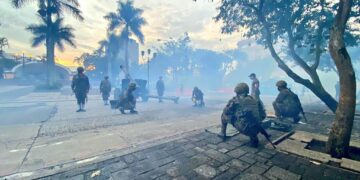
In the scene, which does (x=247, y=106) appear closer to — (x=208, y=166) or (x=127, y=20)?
(x=208, y=166)

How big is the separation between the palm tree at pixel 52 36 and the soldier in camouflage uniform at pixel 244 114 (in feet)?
82.7

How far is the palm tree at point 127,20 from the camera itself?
30.5 meters

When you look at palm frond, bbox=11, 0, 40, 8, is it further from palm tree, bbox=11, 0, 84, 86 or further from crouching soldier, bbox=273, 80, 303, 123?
crouching soldier, bbox=273, 80, 303, 123

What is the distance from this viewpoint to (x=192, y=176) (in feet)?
10.1

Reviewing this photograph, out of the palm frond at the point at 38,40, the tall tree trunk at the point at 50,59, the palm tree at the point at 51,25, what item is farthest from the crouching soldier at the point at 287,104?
the palm frond at the point at 38,40

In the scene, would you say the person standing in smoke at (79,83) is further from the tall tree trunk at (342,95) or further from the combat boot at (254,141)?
the tall tree trunk at (342,95)

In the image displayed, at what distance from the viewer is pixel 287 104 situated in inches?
259

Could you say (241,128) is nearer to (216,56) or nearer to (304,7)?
(304,7)

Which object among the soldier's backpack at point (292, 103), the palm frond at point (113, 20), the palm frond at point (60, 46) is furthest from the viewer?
the palm frond at point (113, 20)

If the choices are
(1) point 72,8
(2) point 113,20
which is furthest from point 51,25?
(2) point 113,20

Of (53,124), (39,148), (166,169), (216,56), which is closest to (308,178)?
(166,169)

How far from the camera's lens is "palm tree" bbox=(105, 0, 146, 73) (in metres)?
30.5

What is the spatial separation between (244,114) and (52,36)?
26.2 m

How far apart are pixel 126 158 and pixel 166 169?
93 centimetres
